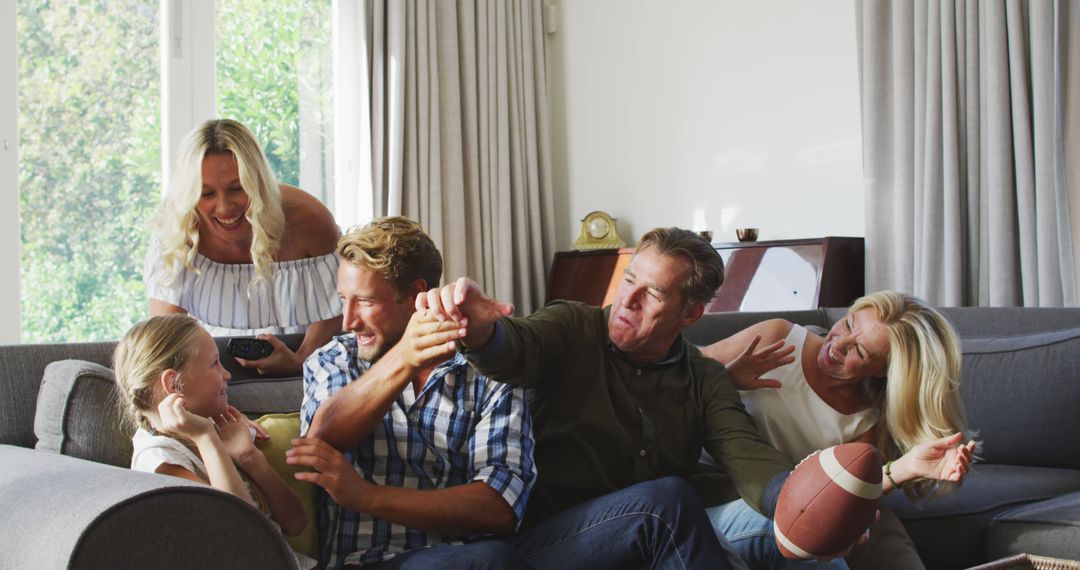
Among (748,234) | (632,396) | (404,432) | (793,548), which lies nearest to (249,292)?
(404,432)

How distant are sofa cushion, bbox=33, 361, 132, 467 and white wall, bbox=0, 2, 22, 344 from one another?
2062 mm

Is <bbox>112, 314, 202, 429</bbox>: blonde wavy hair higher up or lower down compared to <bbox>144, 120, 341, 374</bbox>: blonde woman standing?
lower down

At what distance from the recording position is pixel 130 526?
3.79 feet

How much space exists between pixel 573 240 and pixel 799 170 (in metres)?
1.40

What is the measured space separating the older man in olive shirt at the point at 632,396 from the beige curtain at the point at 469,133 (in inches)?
110

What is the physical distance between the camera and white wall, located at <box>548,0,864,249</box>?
4250 millimetres

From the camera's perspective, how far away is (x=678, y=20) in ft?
15.8

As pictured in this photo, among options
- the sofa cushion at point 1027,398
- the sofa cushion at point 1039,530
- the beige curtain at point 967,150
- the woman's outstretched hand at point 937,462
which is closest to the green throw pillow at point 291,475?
the woman's outstretched hand at point 937,462

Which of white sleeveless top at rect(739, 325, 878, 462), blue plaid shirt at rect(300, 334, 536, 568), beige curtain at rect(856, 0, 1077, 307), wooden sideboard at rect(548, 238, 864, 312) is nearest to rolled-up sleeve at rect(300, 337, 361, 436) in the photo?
blue plaid shirt at rect(300, 334, 536, 568)

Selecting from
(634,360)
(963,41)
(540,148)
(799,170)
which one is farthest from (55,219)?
(963,41)

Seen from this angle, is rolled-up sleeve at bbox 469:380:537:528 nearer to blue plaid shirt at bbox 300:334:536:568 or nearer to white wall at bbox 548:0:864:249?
blue plaid shirt at bbox 300:334:536:568

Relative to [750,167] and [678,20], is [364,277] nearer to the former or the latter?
[750,167]

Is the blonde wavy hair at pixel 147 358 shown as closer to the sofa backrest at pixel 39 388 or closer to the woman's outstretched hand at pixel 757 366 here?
the sofa backrest at pixel 39 388

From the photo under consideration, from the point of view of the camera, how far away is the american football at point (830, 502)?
1.43 metres
